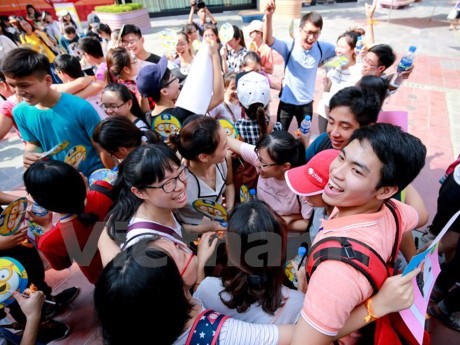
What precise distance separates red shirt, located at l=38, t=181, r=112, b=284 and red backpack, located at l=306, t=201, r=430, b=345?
130 cm

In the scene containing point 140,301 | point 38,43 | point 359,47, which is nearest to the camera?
point 140,301

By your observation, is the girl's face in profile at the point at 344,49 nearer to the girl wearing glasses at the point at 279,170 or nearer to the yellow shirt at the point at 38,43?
the girl wearing glasses at the point at 279,170

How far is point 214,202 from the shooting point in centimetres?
160

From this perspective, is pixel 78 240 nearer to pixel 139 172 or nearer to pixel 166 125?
pixel 139 172

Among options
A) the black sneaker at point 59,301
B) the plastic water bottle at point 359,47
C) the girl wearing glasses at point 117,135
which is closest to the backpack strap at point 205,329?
the girl wearing glasses at point 117,135

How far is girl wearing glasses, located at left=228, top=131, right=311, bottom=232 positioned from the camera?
181 cm

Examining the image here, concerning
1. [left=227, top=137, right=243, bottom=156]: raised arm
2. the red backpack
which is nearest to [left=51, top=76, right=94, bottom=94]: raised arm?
[left=227, top=137, right=243, bottom=156]: raised arm

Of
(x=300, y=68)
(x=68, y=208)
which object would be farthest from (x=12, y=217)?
(x=300, y=68)

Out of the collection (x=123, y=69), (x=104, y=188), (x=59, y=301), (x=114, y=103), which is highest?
(x=123, y=69)

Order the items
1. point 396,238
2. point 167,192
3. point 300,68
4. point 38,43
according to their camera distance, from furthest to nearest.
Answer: point 38,43, point 300,68, point 167,192, point 396,238

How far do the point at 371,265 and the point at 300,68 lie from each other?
2.73m

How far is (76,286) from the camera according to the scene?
2.52 m

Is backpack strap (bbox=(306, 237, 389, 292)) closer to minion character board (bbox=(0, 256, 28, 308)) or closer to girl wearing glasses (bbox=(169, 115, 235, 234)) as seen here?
girl wearing glasses (bbox=(169, 115, 235, 234))

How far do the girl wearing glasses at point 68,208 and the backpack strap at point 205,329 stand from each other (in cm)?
99
